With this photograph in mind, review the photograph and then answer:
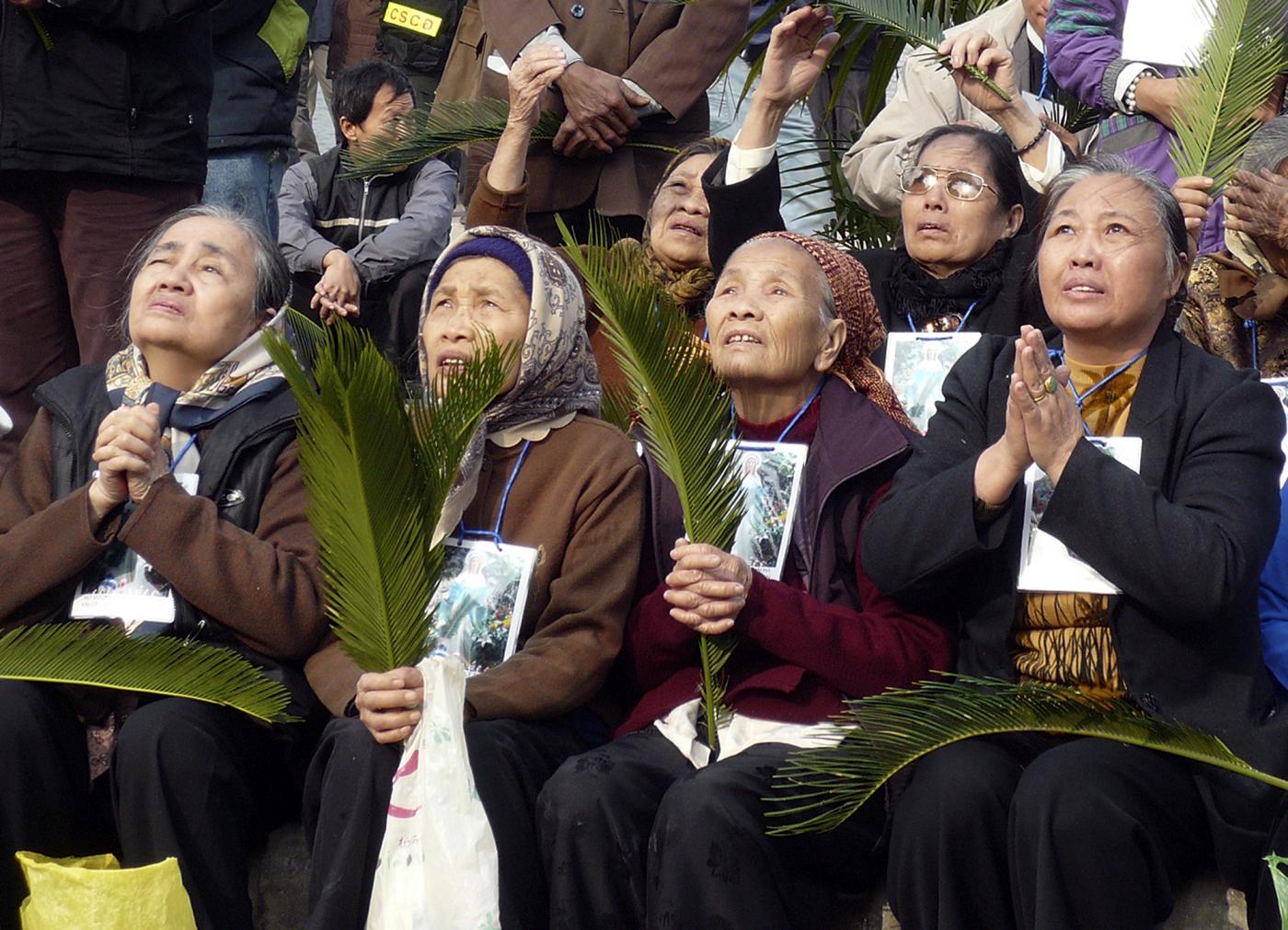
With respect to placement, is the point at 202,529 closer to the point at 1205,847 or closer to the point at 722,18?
the point at 1205,847

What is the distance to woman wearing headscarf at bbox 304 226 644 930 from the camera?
3404 mm

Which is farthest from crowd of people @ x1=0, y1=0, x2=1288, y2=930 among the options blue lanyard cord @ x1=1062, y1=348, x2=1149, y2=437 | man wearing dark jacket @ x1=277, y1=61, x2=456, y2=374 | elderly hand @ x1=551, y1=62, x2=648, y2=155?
man wearing dark jacket @ x1=277, y1=61, x2=456, y2=374

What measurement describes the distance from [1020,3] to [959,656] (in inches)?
117

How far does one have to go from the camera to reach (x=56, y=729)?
3736 millimetres

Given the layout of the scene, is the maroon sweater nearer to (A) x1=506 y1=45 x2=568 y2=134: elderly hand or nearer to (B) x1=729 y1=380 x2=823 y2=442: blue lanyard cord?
(B) x1=729 y1=380 x2=823 y2=442: blue lanyard cord

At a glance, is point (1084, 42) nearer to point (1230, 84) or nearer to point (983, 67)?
point (983, 67)

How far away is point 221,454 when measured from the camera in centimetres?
399

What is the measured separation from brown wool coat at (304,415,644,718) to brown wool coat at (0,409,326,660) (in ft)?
0.47

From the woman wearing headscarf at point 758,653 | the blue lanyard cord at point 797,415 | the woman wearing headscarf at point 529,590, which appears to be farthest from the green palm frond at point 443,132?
the blue lanyard cord at point 797,415

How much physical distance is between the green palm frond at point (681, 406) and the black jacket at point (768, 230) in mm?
1138

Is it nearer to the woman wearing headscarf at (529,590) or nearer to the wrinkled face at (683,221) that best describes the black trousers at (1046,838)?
the woman wearing headscarf at (529,590)

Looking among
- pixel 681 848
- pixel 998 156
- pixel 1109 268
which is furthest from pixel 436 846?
pixel 998 156

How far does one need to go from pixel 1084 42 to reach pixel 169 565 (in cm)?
306

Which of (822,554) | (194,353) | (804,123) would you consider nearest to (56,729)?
(194,353)
